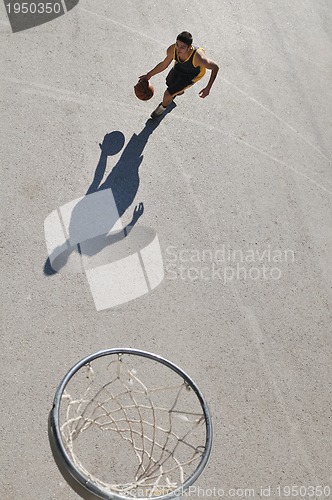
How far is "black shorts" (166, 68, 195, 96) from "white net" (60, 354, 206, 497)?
3418 mm

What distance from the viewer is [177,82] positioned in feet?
26.9

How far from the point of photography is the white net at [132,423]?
251 inches

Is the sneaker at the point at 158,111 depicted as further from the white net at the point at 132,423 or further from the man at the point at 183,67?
the white net at the point at 132,423

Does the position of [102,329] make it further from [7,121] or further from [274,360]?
[7,121]

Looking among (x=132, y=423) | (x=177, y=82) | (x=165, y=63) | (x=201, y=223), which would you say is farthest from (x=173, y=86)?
(x=132, y=423)

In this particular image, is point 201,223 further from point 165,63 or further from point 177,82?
point 165,63

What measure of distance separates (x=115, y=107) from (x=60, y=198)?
164 cm

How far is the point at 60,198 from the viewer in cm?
782

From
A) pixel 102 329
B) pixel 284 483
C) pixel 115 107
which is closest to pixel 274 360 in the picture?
pixel 284 483

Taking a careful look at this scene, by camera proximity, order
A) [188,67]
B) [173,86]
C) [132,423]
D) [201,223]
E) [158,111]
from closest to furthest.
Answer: [132,423] → [188,67] → [201,223] → [173,86] → [158,111]

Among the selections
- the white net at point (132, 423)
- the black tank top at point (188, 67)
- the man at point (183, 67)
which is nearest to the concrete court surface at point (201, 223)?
the white net at point (132, 423)

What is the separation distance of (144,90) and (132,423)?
4130 mm

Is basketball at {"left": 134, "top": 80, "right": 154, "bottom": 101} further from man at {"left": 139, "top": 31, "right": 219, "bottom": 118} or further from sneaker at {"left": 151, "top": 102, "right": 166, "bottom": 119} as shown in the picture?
sneaker at {"left": 151, "top": 102, "right": 166, "bottom": 119}

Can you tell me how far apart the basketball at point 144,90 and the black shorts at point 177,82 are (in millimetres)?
231
